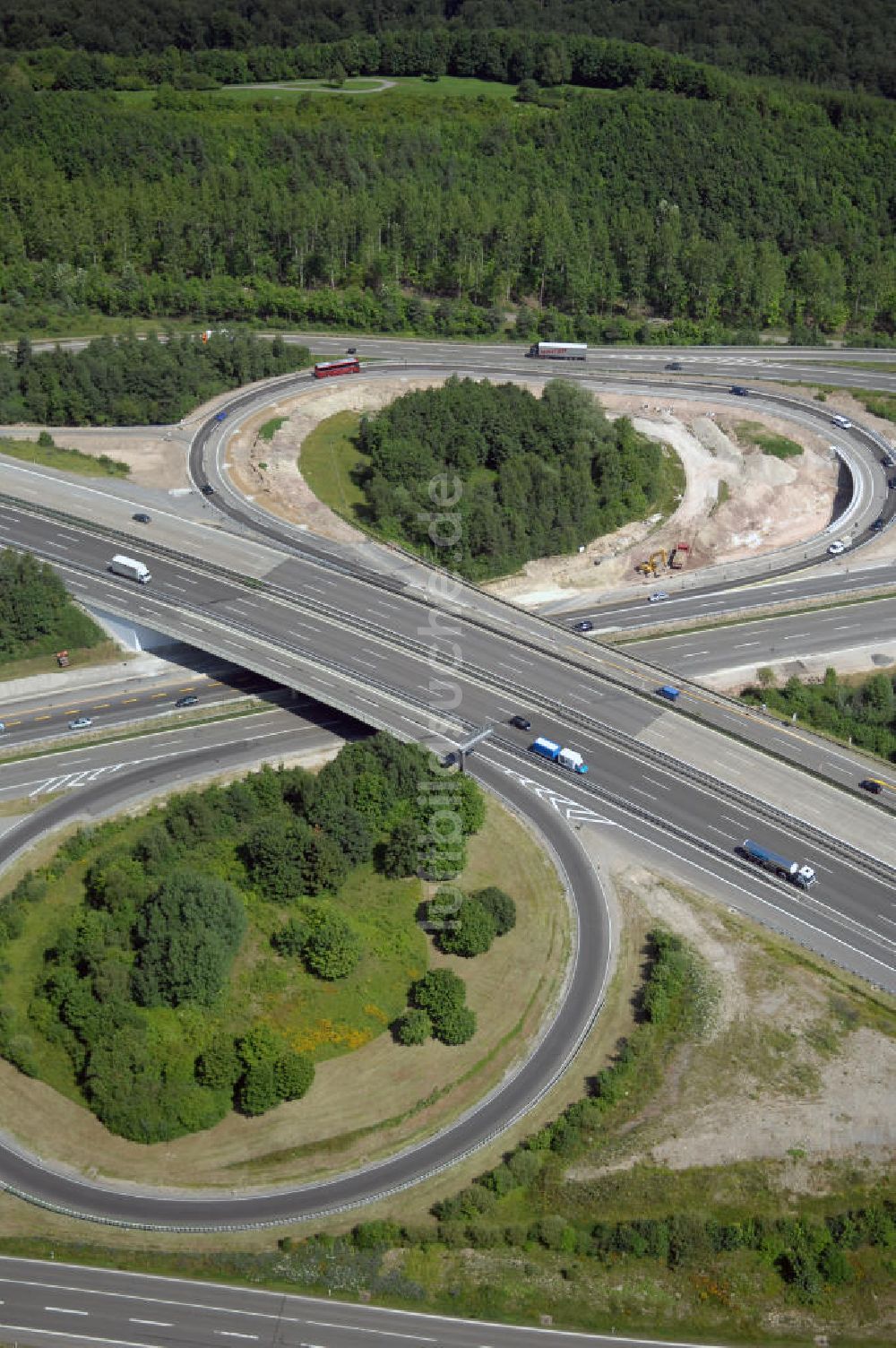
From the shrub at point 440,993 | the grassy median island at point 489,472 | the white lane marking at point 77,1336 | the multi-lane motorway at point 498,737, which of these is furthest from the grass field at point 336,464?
the white lane marking at point 77,1336

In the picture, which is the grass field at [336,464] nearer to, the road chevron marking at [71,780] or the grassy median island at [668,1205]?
the road chevron marking at [71,780]

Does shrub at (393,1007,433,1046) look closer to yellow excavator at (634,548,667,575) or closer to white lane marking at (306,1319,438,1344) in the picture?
white lane marking at (306,1319,438,1344)

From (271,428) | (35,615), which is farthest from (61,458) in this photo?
(35,615)

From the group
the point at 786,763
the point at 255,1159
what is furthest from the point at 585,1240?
the point at 786,763

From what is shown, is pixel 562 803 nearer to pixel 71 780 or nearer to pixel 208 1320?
pixel 71 780

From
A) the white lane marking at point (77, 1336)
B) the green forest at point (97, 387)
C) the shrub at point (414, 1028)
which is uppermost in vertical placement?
the green forest at point (97, 387)

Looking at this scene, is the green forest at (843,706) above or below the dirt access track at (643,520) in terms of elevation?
below
